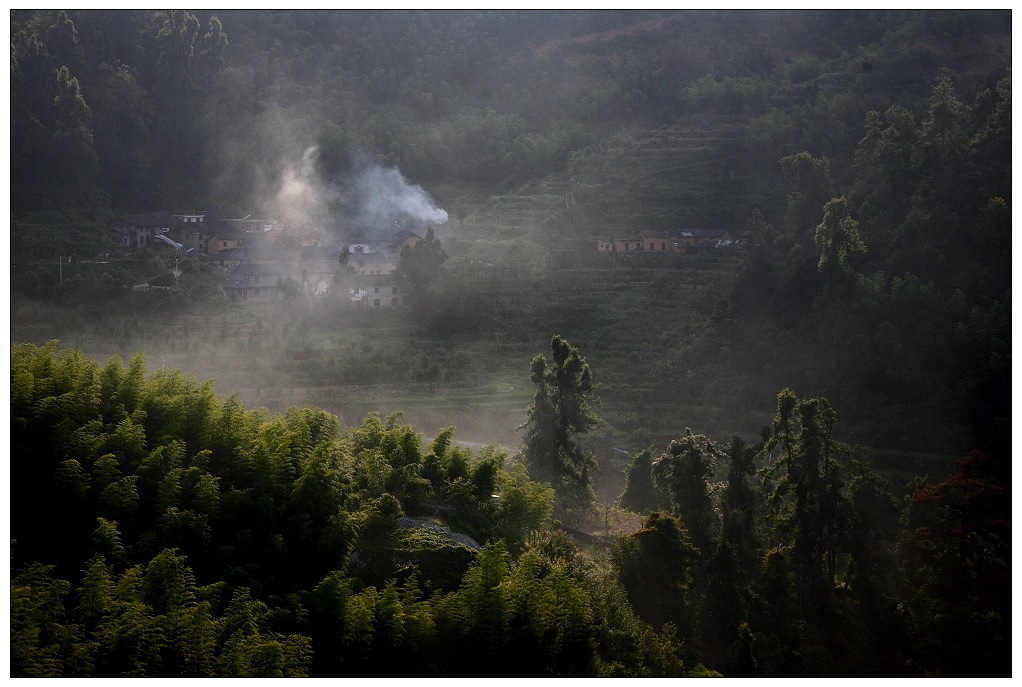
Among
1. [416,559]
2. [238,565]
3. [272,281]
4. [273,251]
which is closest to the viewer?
[238,565]

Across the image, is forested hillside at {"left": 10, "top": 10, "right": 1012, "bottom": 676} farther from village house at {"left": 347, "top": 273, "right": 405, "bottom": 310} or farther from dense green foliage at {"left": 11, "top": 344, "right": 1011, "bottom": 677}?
village house at {"left": 347, "top": 273, "right": 405, "bottom": 310}

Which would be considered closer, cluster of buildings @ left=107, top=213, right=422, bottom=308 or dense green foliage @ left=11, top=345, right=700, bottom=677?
dense green foliage @ left=11, top=345, right=700, bottom=677

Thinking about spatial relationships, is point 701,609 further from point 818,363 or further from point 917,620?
point 818,363

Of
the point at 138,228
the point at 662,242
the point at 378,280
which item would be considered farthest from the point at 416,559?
the point at 138,228

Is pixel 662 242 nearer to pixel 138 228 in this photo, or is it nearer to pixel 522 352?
pixel 522 352

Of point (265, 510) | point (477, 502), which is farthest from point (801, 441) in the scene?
point (265, 510)

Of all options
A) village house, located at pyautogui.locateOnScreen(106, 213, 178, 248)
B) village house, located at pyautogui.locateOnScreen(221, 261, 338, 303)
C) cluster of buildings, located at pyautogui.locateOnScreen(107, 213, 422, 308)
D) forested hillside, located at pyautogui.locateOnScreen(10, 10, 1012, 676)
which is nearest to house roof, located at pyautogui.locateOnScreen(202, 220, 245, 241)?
cluster of buildings, located at pyautogui.locateOnScreen(107, 213, 422, 308)

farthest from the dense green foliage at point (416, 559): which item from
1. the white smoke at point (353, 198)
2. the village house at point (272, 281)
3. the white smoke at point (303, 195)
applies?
the white smoke at point (303, 195)
